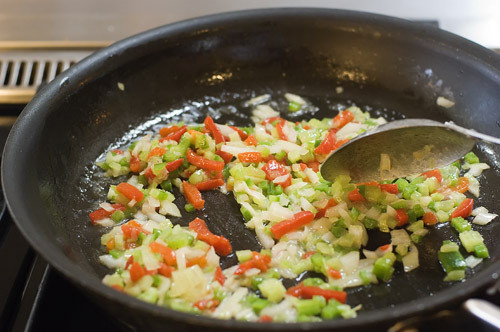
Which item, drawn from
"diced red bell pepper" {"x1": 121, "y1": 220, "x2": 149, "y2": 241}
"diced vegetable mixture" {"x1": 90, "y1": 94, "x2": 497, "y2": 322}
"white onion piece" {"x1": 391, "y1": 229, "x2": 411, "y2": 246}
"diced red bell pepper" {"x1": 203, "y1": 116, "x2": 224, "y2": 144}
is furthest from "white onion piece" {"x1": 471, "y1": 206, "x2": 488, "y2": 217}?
"diced red bell pepper" {"x1": 121, "y1": 220, "x2": 149, "y2": 241}

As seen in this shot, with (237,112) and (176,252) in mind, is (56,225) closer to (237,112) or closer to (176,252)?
(176,252)

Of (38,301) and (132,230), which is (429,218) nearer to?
(132,230)

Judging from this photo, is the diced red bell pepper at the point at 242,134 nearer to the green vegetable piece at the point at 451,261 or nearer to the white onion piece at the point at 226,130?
the white onion piece at the point at 226,130

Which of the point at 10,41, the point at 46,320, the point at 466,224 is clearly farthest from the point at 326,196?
the point at 10,41

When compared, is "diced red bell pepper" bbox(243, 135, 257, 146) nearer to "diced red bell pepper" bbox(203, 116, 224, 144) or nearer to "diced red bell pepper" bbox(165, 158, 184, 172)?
"diced red bell pepper" bbox(203, 116, 224, 144)

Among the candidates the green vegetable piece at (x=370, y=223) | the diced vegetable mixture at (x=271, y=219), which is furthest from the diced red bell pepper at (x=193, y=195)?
the green vegetable piece at (x=370, y=223)

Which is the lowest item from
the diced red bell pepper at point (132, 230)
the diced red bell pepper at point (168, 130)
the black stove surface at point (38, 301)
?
the black stove surface at point (38, 301)
